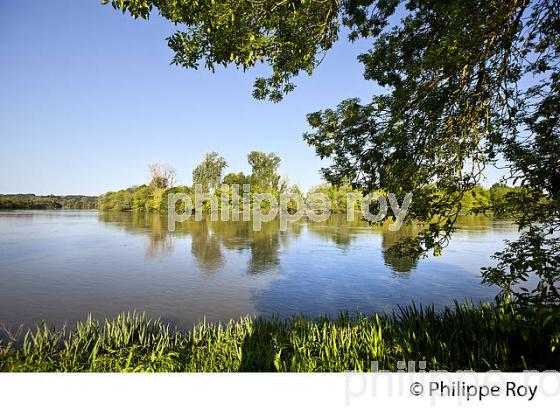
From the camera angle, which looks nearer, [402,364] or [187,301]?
[402,364]

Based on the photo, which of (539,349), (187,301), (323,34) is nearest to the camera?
(539,349)

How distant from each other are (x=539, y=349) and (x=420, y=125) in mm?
2688

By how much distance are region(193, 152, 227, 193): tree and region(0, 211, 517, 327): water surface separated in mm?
46622

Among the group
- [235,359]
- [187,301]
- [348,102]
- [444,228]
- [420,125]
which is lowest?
[187,301]

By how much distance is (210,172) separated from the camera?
214 feet

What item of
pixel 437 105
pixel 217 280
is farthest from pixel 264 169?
pixel 437 105

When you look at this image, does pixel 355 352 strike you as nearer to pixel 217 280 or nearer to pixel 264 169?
pixel 217 280

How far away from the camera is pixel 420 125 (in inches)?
168

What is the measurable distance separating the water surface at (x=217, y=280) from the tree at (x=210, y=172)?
46.6m

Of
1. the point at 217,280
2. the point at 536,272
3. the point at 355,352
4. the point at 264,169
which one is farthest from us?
the point at 264,169

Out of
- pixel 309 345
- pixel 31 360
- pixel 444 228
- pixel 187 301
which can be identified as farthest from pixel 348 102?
pixel 187 301

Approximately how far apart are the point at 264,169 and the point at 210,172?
1079cm
